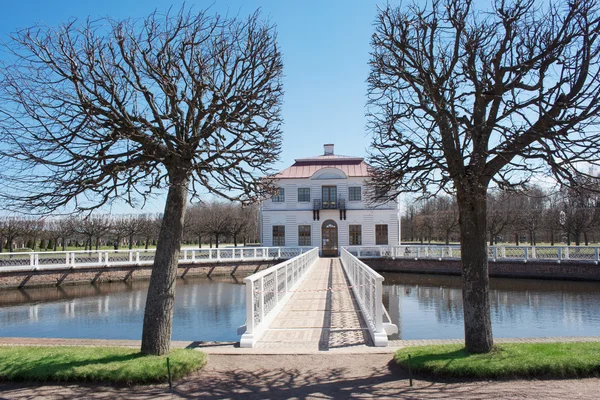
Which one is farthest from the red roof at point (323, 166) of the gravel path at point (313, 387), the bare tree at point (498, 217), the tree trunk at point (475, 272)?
the gravel path at point (313, 387)

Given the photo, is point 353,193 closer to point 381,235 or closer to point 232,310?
point 381,235

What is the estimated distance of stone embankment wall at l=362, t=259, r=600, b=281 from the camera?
81.2ft

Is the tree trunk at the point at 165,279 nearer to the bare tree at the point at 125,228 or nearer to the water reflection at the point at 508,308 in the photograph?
the water reflection at the point at 508,308

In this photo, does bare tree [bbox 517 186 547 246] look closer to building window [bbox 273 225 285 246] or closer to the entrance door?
the entrance door

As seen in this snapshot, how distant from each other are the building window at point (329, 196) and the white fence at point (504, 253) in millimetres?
5304

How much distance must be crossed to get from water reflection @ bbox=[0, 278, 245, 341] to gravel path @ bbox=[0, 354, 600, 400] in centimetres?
593

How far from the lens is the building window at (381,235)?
3934cm

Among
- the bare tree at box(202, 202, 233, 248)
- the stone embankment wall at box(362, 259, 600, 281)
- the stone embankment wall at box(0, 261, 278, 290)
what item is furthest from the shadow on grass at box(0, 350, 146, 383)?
the bare tree at box(202, 202, 233, 248)

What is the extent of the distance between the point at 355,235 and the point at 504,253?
45.7 ft

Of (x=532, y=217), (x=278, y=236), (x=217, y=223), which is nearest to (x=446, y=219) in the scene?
(x=532, y=217)

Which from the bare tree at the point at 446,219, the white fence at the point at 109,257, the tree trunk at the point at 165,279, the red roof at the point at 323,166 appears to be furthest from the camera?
the bare tree at the point at 446,219

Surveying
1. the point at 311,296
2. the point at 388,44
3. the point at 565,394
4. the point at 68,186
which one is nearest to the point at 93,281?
the point at 311,296

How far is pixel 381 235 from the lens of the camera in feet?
129

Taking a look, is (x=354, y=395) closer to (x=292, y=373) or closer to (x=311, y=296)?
(x=292, y=373)
